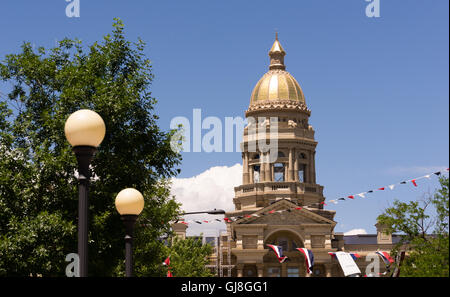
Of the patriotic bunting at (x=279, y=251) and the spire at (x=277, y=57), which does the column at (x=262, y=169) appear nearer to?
the patriotic bunting at (x=279, y=251)

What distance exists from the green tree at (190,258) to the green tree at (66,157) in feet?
123

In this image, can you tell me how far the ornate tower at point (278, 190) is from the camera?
282ft

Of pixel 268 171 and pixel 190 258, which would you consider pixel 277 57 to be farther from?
pixel 190 258

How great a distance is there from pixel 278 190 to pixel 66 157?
71.1 m

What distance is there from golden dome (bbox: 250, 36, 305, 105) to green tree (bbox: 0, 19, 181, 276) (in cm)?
7346

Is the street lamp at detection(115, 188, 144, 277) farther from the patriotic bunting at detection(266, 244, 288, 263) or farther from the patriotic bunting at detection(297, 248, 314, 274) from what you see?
the patriotic bunting at detection(297, 248, 314, 274)

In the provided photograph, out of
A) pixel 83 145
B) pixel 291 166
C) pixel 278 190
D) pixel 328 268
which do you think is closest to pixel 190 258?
pixel 328 268

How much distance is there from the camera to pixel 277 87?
334 ft

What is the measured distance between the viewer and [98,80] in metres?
26.6

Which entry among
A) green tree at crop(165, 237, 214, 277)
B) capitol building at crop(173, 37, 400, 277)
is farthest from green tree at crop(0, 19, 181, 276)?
capitol building at crop(173, 37, 400, 277)

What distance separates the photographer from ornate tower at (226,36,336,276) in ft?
282

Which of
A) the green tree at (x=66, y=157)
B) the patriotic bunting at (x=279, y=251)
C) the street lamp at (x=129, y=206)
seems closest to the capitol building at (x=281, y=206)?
the patriotic bunting at (x=279, y=251)
